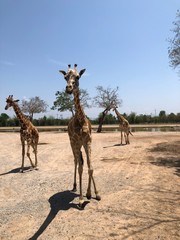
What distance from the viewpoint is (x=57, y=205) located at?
651cm

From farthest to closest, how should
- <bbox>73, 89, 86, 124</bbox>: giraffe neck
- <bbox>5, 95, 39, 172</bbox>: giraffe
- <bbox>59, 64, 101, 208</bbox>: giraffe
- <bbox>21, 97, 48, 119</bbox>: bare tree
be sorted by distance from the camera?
<bbox>21, 97, 48, 119</bbox>: bare tree, <bbox>5, 95, 39, 172</bbox>: giraffe, <bbox>73, 89, 86, 124</bbox>: giraffe neck, <bbox>59, 64, 101, 208</bbox>: giraffe

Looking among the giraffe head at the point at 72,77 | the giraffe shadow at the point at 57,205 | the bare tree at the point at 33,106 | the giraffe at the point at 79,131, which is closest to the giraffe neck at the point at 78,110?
the giraffe at the point at 79,131

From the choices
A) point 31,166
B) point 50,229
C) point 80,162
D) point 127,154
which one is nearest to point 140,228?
point 50,229

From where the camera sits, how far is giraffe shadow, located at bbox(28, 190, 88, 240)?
528 centimetres

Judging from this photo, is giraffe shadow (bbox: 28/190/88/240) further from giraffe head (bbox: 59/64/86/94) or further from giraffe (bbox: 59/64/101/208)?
giraffe head (bbox: 59/64/86/94)

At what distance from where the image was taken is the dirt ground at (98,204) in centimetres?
502

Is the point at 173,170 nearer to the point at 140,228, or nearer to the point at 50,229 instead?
the point at 140,228

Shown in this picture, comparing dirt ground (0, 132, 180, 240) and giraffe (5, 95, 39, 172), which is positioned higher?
giraffe (5, 95, 39, 172)

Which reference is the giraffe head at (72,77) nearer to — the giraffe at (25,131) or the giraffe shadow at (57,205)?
the giraffe shadow at (57,205)

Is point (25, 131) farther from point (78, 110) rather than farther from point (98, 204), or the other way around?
point (98, 204)

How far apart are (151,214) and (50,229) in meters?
2.22

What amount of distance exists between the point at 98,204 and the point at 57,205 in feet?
3.45

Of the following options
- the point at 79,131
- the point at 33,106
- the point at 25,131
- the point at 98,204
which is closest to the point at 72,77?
the point at 79,131

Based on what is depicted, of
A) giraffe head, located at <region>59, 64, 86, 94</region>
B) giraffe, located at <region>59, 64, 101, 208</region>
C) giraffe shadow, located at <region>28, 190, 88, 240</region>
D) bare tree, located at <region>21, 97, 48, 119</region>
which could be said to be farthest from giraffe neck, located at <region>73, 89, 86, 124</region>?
bare tree, located at <region>21, 97, 48, 119</region>
